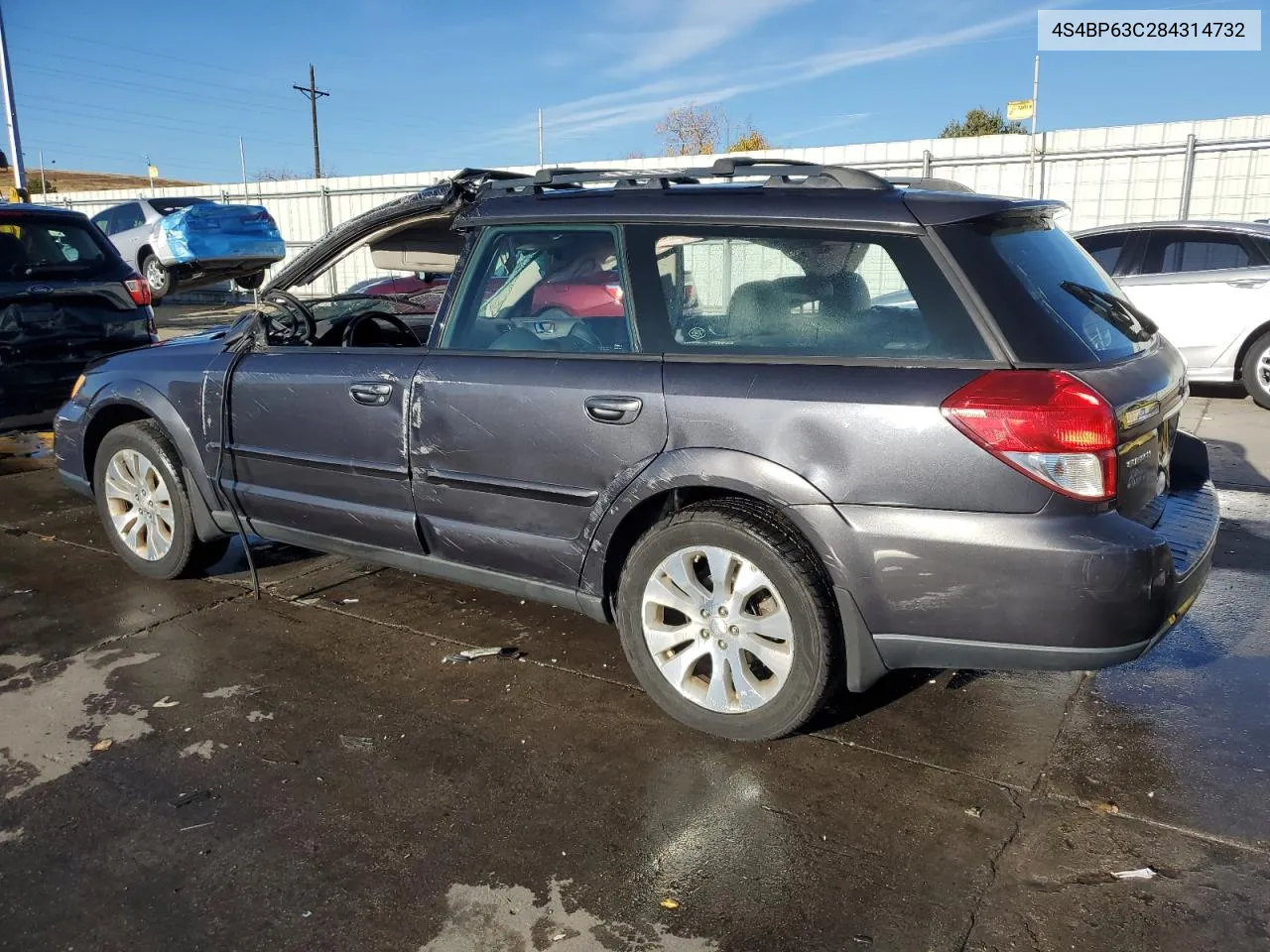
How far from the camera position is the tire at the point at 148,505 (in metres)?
4.58

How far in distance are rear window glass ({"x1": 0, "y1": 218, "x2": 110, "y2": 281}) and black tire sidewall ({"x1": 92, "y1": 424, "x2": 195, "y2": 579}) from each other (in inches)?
104

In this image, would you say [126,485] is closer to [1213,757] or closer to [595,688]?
[595,688]

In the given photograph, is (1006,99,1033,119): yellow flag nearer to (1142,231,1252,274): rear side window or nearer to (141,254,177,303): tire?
(1142,231,1252,274): rear side window

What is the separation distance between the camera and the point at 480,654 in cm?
388

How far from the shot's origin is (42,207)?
7.12m

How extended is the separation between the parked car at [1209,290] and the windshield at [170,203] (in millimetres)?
15177

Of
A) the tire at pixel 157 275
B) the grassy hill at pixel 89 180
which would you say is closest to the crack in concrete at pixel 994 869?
the tire at pixel 157 275

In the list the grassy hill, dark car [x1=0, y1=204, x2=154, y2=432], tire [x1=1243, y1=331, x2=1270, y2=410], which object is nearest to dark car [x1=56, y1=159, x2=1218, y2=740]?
dark car [x1=0, y1=204, x2=154, y2=432]

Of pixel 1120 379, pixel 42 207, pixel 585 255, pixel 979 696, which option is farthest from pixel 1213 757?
pixel 42 207

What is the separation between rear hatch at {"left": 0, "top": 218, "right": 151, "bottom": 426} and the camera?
21.3ft

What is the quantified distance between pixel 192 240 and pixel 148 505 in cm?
1380

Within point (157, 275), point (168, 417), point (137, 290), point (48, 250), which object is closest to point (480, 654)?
point (168, 417)

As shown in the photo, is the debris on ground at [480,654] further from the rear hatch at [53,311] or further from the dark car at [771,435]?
the rear hatch at [53,311]

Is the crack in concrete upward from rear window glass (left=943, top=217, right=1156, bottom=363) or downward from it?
downward
